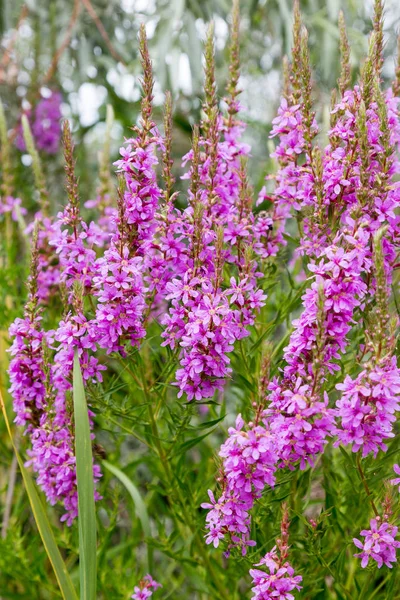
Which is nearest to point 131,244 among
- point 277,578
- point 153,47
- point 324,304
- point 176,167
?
point 324,304

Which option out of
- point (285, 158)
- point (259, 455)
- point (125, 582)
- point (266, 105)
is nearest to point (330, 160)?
point (285, 158)

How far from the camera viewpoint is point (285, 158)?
1529 mm

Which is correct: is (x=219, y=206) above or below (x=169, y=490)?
above

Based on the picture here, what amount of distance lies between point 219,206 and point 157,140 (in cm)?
20

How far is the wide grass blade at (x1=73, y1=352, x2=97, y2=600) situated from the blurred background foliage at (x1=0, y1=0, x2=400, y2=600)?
0.40 ft

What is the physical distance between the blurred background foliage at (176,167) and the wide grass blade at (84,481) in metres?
0.12

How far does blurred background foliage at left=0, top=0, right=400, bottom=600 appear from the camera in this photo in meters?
1.68

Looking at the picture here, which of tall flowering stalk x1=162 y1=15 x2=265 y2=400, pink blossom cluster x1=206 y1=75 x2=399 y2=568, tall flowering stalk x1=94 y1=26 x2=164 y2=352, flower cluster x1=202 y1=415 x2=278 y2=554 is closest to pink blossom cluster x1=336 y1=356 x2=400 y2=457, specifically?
pink blossom cluster x1=206 y1=75 x2=399 y2=568

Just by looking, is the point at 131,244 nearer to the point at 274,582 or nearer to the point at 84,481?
the point at 84,481

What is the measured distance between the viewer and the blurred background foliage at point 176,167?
1679 mm

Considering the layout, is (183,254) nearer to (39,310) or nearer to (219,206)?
(219,206)

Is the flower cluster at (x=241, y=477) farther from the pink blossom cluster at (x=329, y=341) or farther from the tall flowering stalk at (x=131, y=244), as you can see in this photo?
the tall flowering stalk at (x=131, y=244)

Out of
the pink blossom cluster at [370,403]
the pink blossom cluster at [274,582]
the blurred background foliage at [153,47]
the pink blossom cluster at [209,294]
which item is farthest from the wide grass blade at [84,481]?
the blurred background foliage at [153,47]

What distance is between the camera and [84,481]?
127 centimetres
